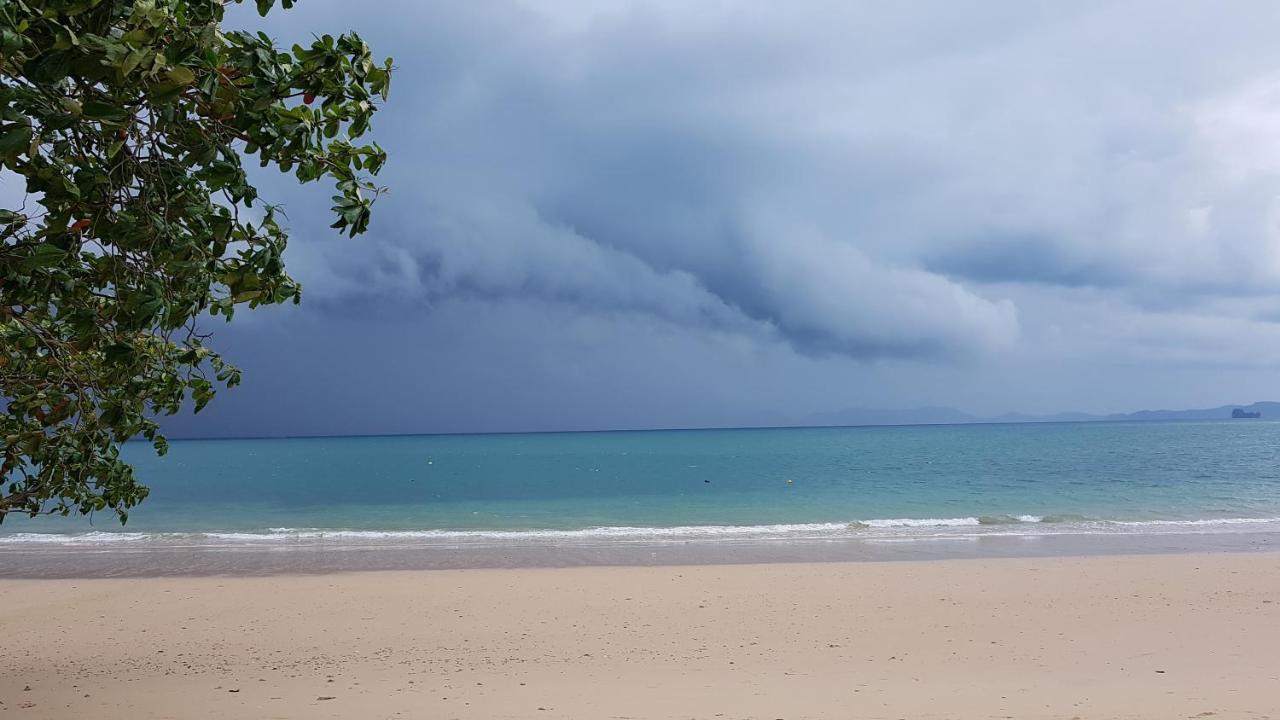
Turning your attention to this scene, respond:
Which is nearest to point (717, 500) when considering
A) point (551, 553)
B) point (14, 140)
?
point (551, 553)

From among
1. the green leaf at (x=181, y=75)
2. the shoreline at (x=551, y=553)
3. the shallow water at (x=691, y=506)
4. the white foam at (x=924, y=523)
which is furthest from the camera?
the white foam at (x=924, y=523)

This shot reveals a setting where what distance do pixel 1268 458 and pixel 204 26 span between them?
2746 inches

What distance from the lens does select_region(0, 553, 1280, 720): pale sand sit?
6.61 meters

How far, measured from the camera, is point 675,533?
64.9 feet

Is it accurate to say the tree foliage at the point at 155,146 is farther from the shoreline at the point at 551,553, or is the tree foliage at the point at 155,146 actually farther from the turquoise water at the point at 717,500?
the turquoise water at the point at 717,500

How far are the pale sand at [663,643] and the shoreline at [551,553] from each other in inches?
54.3

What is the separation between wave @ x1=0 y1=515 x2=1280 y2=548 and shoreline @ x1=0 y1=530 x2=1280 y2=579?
392 mm

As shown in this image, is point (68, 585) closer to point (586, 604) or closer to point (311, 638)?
point (311, 638)

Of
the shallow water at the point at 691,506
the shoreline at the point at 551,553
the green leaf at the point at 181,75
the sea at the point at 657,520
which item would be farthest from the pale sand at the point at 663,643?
the shallow water at the point at 691,506

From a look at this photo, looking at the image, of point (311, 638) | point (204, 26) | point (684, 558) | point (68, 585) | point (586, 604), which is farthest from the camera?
point (684, 558)

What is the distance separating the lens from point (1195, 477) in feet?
129

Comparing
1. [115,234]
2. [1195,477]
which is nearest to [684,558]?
[115,234]

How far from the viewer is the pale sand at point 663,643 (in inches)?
260

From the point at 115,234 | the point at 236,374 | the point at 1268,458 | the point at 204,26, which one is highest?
the point at 204,26
